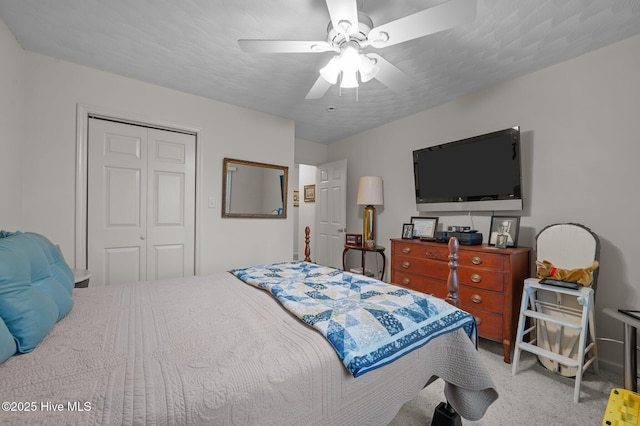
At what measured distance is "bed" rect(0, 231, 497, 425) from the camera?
0.68m

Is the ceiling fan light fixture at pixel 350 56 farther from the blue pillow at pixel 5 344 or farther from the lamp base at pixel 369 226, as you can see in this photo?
the lamp base at pixel 369 226

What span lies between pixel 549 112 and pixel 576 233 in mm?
1067

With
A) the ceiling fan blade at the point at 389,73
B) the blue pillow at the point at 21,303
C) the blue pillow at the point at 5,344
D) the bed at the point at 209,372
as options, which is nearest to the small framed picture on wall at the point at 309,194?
the ceiling fan blade at the point at 389,73

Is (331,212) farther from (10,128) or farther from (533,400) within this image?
(10,128)

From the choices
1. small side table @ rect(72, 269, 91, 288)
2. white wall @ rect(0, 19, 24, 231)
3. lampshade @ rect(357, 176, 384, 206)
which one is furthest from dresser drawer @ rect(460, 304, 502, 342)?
white wall @ rect(0, 19, 24, 231)

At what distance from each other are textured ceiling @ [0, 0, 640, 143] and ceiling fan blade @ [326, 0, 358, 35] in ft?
1.03

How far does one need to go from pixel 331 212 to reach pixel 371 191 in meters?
1.02

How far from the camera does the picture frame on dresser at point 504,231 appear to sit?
7.63 ft

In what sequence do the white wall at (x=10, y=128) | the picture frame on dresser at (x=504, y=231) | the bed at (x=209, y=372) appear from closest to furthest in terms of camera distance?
the bed at (x=209, y=372) < the white wall at (x=10, y=128) < the picture frame on dresser at (x=504, y=231)

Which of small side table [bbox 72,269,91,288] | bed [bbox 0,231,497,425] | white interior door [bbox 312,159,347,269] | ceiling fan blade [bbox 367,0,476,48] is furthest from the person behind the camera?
white interior door [bbox 312,159,347,269]

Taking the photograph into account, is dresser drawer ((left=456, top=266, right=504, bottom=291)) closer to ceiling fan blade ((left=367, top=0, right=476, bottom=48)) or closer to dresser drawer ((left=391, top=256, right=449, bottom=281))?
dresser drawer ((left=391, top=256, right=449, bottom=281))

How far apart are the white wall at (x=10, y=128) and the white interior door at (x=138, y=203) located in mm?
450

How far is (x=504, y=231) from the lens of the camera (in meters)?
2.43

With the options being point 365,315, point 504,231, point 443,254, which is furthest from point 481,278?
point 365,315
